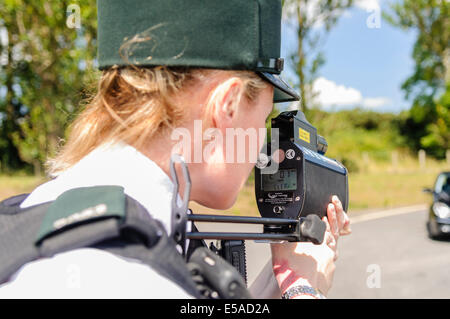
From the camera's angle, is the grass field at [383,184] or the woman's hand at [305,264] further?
the grass field at [383,184]

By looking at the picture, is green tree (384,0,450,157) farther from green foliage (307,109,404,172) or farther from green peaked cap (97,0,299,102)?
green peaked cap (97,0,299,102)

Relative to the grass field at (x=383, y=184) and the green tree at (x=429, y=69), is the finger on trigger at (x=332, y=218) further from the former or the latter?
the green tree at (x=429, y=69)

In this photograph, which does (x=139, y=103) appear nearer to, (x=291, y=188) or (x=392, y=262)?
(x=291, y=188)

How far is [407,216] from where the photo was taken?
12.8m

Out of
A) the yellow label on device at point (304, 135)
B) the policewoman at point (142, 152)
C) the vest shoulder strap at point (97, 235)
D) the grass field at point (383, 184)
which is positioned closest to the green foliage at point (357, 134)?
the grass field at point (383, 184)

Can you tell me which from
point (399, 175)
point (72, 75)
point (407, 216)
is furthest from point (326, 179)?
point (399, 175)

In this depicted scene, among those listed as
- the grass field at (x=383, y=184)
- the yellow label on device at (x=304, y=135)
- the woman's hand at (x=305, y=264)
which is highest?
the yellow label on device at (x=304, y=135)

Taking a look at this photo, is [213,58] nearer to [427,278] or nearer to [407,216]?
[427,278]

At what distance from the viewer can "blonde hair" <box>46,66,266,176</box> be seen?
107cm

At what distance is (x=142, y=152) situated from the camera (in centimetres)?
109

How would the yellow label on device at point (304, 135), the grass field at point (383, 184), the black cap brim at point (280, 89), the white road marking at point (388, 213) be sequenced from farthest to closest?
the grass field at point (383, 184) < the white road marking at point (388, 213) < the yellow label on device at point (304, 135) < the black cap brim at point (280, 89)

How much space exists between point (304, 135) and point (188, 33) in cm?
70

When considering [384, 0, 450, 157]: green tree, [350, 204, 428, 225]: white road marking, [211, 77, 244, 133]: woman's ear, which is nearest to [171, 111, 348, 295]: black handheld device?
[211, 77, 244, 133]: woman's ear

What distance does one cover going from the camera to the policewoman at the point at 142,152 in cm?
84
